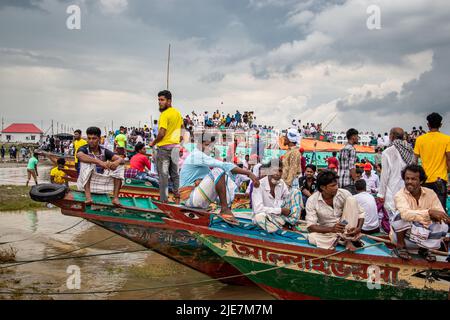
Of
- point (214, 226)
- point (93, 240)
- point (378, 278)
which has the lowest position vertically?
point (93, 240)

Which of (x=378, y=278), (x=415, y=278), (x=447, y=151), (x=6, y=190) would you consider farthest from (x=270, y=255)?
(x=6, y=190)

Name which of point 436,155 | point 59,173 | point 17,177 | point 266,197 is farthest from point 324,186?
point 17,177

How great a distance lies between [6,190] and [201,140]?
14.3 metres

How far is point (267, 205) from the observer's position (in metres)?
6.53

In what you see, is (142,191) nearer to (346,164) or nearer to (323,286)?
(346,164)

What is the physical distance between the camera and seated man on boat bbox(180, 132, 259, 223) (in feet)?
21.2

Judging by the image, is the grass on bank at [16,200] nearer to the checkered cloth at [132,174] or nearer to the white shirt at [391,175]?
the checkered cloth at [132,174]

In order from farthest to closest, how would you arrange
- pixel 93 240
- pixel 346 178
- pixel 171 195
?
pixel 93 240 < pixel 171 195 < pixel 346 178

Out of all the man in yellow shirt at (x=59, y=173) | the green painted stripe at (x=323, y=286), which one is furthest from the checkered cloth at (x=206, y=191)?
the man in yellow shirt at (x=59, y=173)

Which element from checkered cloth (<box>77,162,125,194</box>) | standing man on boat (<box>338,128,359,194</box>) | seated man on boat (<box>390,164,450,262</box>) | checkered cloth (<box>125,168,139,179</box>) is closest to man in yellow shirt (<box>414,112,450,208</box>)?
seated man on boat (<box>390,164,450,262</box>)

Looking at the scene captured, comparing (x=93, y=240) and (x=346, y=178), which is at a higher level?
(x=346, y=178)

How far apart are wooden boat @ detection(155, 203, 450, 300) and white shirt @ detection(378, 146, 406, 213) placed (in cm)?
93

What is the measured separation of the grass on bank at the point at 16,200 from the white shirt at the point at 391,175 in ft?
40.3
